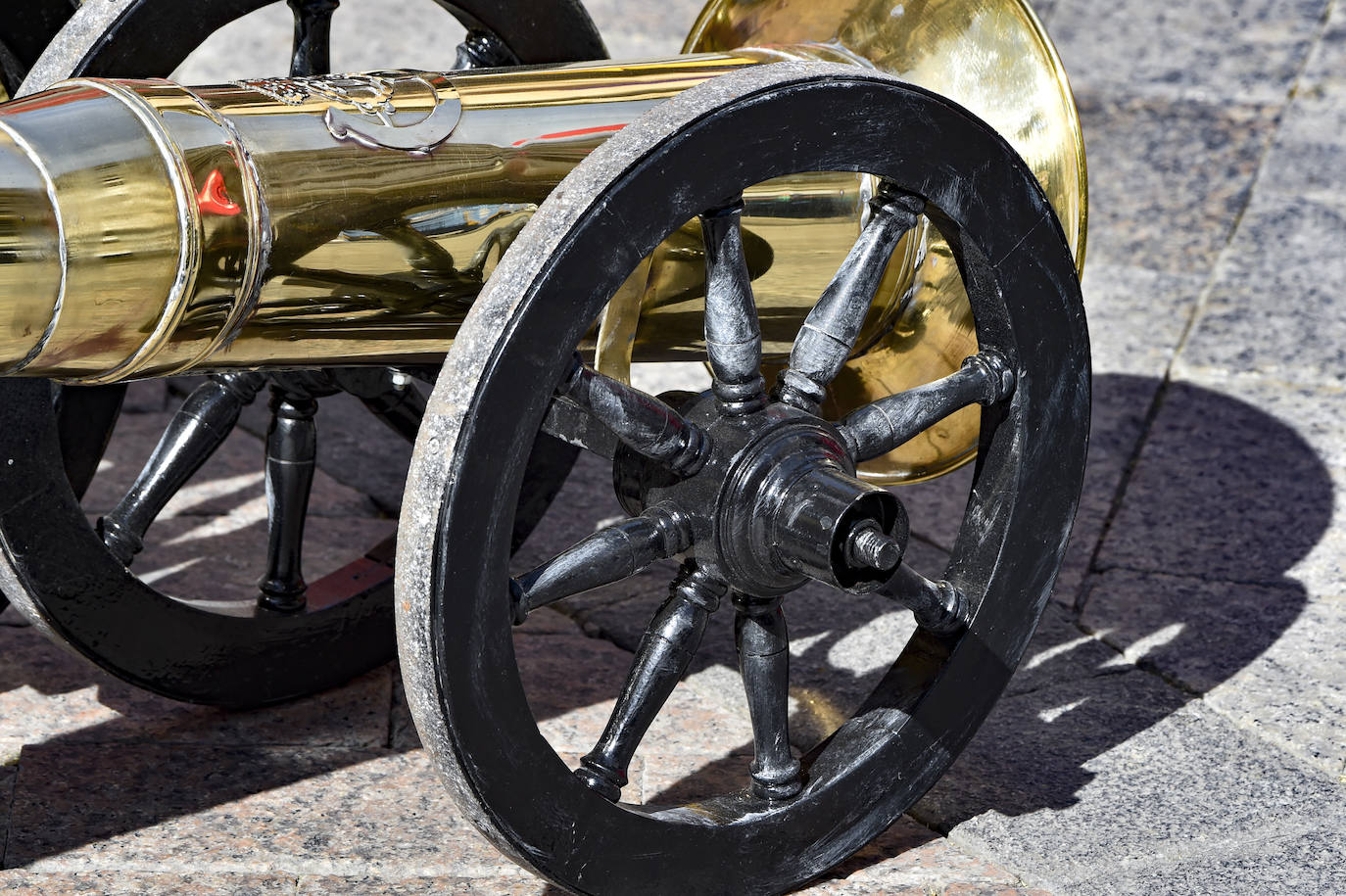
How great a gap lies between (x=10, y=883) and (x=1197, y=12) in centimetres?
419

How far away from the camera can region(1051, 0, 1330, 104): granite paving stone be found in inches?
181

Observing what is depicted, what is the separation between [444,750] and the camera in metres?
1.53

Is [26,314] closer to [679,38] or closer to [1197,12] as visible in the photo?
[679,38]

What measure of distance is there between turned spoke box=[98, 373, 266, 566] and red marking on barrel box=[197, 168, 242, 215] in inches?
23.4

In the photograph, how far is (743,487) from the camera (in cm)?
171

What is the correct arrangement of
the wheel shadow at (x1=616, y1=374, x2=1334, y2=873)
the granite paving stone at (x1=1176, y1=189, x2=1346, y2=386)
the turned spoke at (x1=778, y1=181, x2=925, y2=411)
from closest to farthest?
the turned spoke at (x1=778, y1=181, x2=925, y2=411) < the wheel shadow at (x1=616, y1=374, x2=1334, y2=873) < the granite paving stone at (x1=1176, y1=189, x2=1346, y2=386)

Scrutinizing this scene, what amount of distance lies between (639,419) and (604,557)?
0.48ft

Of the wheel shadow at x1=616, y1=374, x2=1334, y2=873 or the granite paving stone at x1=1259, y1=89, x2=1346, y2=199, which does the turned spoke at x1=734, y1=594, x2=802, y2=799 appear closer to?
the wheel shadow at x1=616, y1=374, x2=1334, y2=873

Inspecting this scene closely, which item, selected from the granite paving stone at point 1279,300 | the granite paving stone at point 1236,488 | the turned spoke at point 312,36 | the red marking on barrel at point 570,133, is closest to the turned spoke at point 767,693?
the red marking on barrel at point 570,133

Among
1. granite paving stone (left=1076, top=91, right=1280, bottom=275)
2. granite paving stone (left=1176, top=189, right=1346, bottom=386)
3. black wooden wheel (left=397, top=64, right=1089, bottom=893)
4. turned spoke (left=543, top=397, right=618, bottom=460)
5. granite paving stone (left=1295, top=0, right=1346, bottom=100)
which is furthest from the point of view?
granite paving stone (left=1295, top=0, right=1346, bottom=100)

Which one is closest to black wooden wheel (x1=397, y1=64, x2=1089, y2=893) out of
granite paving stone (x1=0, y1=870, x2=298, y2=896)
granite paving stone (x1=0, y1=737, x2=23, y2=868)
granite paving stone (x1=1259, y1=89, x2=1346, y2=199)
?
granite paving stone (x1=0, y1=870, x2=298, y2=896)

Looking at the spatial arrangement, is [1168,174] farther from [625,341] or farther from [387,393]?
[625,341]

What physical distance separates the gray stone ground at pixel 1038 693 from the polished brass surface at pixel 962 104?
44 centimetres

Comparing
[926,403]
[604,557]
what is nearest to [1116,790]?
[926,403]
